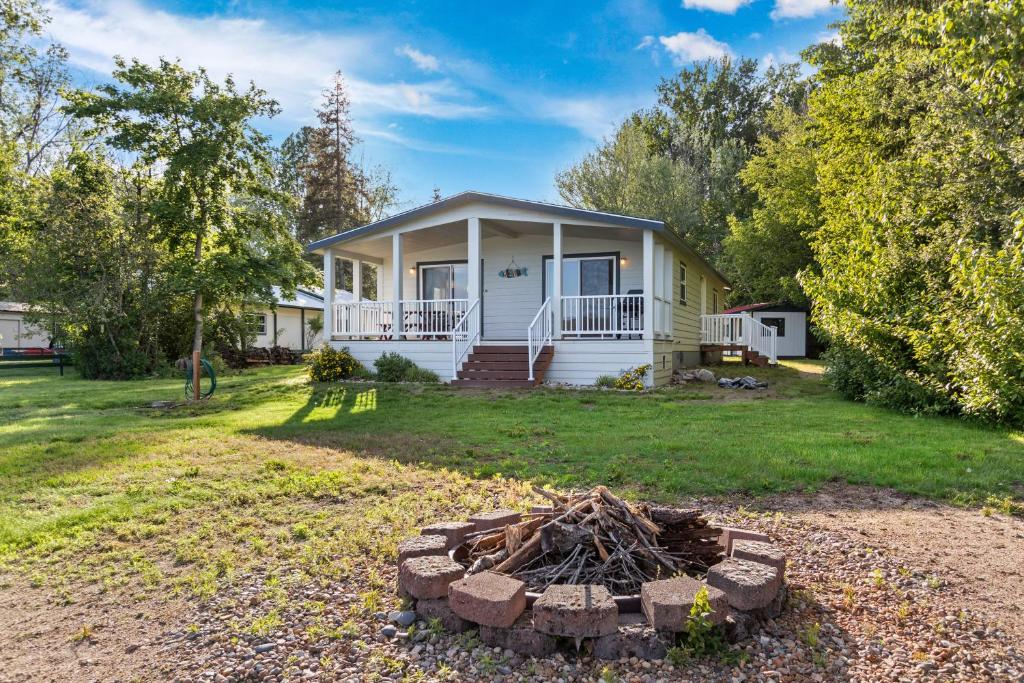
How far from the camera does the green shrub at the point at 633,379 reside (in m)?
11.2

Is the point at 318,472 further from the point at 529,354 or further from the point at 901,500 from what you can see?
the point at 529,354

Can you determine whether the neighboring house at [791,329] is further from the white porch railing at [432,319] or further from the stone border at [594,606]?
the stone border at [594,606]

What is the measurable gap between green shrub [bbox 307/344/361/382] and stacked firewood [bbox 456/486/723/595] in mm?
10278

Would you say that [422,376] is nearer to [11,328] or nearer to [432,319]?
[432,319]

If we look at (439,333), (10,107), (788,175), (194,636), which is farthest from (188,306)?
(788,175)

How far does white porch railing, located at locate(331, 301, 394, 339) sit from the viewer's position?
13602 millimetres

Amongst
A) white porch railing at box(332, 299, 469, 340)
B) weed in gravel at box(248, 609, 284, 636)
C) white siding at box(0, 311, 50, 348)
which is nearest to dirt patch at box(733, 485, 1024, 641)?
weed in gravel at box(248, 609, 284, 636)

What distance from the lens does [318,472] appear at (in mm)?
5230

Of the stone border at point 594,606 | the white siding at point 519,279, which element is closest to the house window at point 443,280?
the white siding at point 519,279

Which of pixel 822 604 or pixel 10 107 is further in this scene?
pixel 10 107

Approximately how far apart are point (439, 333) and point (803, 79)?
1171 inches

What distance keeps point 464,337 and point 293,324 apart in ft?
51.4

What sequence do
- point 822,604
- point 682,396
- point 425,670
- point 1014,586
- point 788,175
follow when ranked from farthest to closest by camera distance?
point 788,175 < point 682,396 < point 1014,586 < point 822,604 < point 425,670

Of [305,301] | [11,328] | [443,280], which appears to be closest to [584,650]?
[443,280]
